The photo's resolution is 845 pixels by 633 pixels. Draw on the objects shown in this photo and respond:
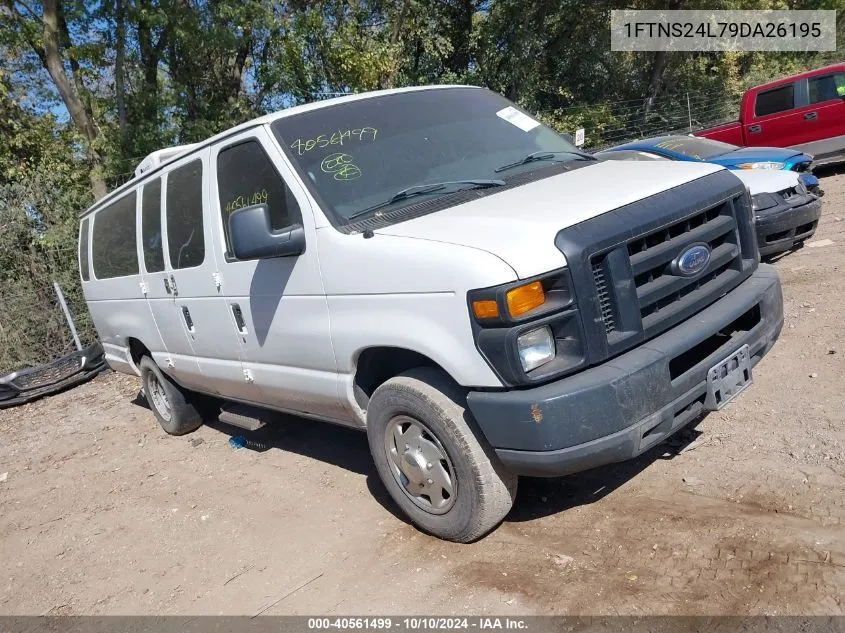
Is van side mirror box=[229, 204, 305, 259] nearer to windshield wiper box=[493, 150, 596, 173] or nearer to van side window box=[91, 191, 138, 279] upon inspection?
windshield wiper box=[493, 150, 596, 173]

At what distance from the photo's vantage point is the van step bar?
187 inches

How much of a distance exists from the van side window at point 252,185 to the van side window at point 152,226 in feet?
3.39

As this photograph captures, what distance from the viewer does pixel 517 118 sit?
4.27m

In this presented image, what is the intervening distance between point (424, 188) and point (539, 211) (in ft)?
2.46

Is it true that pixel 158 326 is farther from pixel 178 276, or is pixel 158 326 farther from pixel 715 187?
pixel 715 187

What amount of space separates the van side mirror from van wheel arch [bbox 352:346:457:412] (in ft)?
2.18

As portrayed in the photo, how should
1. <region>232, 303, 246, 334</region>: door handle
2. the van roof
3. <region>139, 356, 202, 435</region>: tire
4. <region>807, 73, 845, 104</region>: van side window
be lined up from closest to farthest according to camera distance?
the van roof, <region>232, 303, 246, 334</region>: door handle, <region>139, 356, 202, 435</region>: tire, <region>807, 73, 845, 104</region>: van side window

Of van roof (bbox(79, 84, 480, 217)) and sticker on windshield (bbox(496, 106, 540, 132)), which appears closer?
van roof (bbox(79, 84, 480, 217))

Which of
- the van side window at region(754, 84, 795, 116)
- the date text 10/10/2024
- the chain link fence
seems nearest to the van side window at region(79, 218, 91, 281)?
the chain link fence

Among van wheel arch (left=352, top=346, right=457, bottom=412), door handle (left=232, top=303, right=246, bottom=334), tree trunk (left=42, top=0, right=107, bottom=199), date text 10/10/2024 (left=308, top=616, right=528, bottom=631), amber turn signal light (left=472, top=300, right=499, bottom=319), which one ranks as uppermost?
tree trunk (left=42, top=0, right=107, bottom=199)

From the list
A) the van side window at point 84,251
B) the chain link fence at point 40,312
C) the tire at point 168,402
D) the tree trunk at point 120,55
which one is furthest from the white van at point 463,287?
the tree trunk at point 120,55

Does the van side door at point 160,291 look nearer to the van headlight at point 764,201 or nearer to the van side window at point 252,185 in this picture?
the van side window at point 252,185

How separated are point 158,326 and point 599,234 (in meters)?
3.78

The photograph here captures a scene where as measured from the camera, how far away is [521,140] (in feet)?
13.3
